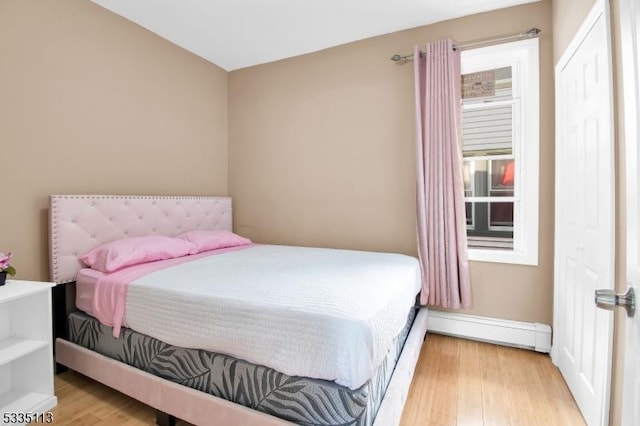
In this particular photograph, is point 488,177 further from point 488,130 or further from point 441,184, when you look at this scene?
point 441,184

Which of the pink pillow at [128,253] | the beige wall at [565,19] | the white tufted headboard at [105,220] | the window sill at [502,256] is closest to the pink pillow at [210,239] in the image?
the white tufted headboard at [105,220]

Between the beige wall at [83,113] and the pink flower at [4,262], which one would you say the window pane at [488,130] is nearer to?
the beige wall at [83,113]

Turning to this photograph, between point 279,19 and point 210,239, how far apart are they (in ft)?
6.66

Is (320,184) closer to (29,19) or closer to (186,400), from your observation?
(186,400)

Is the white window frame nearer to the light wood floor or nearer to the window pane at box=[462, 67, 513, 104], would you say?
the window pane at box=[462, 67, 513, 104]

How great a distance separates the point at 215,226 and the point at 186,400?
6.86 ft

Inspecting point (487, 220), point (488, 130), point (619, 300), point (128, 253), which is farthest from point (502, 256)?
point (128, 253)

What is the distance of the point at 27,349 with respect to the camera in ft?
5.33

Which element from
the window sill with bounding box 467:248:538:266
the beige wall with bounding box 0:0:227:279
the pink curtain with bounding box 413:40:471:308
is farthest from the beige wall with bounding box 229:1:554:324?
the beige wall with bounding box 0:0:227:279

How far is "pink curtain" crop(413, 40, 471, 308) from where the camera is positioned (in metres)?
2.52

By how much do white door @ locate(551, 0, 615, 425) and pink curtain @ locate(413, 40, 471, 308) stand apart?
0.64 m

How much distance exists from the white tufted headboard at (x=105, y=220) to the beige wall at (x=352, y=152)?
2.61 ft

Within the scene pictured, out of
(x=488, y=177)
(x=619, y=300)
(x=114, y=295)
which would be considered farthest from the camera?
(x=488, y=177)

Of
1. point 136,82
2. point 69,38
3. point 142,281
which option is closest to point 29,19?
point 69,38
